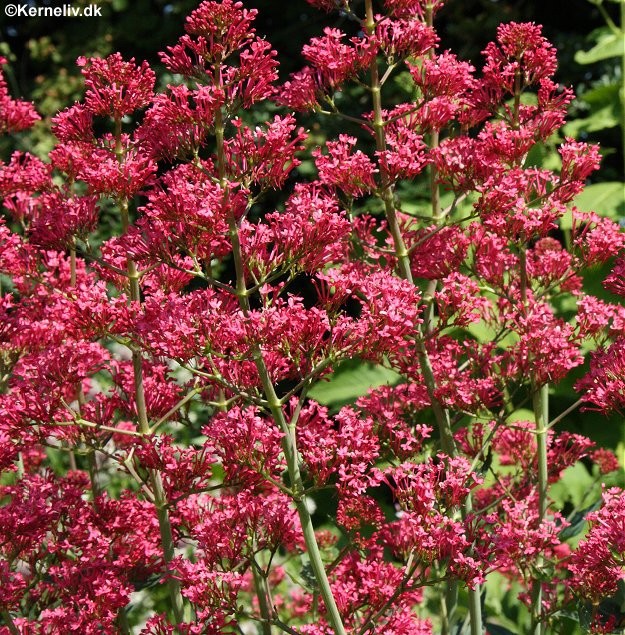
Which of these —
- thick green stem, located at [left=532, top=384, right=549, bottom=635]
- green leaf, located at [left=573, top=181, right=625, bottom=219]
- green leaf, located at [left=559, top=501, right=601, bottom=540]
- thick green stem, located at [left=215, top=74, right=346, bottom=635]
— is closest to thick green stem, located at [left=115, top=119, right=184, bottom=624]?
thick green stem, located at [left=215, top=74, right=346, bottom=635]

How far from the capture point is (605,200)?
6.05 m

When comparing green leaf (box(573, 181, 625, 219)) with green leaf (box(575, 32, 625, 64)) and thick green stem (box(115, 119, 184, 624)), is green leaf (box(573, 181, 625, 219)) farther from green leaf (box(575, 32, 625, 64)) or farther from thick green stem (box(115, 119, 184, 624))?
thick green stem (box(115, 119, 184, 624))

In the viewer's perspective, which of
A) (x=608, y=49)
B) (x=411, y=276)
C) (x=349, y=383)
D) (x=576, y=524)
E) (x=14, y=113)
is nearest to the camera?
(x=411, y=276)

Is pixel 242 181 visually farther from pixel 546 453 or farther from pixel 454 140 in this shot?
pixel 546 453

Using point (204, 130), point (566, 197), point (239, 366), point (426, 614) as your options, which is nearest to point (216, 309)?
point (239, 366)

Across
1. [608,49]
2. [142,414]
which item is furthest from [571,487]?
[608,49]

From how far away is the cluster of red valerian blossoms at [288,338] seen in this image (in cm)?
206

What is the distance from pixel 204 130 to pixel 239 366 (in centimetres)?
56

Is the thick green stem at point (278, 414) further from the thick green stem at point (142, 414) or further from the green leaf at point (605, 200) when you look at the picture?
the green leaf at point (605, 200)

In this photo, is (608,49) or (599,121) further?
(599,121)

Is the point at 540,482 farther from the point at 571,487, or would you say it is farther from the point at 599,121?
the point at 599,121

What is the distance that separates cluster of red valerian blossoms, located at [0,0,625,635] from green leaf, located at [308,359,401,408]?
2.59 metres

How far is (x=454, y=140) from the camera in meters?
2.54

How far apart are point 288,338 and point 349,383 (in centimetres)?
362
